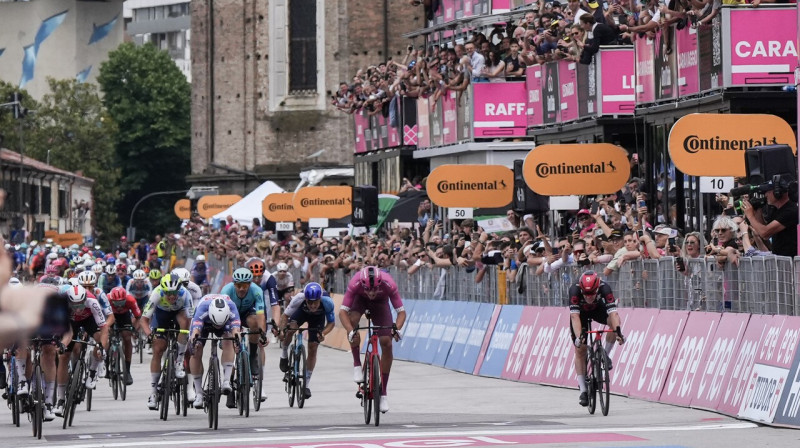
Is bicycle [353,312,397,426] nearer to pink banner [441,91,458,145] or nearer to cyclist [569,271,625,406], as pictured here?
cyclist [569,271,625,406]

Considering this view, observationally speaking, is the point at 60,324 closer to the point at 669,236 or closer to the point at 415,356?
the point at 669,236

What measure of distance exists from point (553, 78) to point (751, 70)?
9.81 m

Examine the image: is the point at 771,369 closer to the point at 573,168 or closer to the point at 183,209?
the point at 573,168

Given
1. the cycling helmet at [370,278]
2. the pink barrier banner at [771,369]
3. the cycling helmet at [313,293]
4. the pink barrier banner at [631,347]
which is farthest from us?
the cycling helmet at [313,293]

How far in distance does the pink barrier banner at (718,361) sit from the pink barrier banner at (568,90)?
536 inches

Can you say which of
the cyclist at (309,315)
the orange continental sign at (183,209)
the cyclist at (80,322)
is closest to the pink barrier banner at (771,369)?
the cyclist at (309,315)

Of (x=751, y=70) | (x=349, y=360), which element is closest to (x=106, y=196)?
(x=349, y=360)

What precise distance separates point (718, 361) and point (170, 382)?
6.19m

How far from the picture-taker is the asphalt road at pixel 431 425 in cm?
1527

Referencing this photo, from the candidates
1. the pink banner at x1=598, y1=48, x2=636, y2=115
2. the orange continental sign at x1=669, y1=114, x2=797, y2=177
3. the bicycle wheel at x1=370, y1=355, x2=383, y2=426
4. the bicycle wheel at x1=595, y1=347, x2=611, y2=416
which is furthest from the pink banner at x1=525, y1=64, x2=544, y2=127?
the bicycle wheel at x1=370, y1=355, x2=383, y2=426

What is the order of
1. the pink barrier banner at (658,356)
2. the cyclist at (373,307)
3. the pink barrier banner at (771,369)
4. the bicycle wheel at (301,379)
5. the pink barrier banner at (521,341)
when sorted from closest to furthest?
the pink barrier banner at (771,369) → the cyclist at (373,307) → the pink barrier banner at (658,356) → the bicycle wheel at (301,379) → the pink barrier banner at (521,341)

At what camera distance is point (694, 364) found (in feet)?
61.3

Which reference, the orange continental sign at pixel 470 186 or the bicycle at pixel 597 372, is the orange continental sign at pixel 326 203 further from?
the bicycle at pixel 597 372

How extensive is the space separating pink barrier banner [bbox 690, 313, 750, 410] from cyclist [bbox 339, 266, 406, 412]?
312cm
